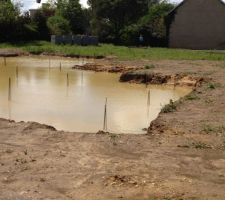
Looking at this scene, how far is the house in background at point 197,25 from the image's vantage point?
48.1m

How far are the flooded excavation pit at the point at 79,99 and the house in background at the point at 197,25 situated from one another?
22.4m

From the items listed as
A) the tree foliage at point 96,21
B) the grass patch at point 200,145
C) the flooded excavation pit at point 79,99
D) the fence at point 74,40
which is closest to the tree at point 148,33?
the tree foliage at point 96,21

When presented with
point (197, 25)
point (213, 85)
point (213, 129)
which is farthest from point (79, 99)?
point (197, 25)

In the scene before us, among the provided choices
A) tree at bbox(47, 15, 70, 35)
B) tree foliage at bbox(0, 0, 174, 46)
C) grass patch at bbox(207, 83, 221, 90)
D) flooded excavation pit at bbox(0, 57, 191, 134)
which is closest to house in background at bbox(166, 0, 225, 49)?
tree foliage at bbox(0, 0, 174, 46)

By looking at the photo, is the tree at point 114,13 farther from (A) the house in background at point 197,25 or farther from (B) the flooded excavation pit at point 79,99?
(B) the flooded excavation pit at point 79,99

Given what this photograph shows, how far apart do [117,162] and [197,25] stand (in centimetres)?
4130

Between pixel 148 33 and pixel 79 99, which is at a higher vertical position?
pixel 148 33

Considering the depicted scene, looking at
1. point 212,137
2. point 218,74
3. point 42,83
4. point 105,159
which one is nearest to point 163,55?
point 218,74

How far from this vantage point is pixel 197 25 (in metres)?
48.6

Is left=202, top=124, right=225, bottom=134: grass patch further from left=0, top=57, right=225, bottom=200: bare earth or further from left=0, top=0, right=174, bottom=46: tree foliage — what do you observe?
left=0, top=0, right=174, bottom=46: tree foliage

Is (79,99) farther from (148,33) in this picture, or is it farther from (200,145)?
(148,33)

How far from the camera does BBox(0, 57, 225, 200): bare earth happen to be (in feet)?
24.9

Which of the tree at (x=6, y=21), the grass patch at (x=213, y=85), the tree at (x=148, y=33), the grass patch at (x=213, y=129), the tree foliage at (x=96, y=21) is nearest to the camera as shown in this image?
the grass patch at (x=213, y=129)

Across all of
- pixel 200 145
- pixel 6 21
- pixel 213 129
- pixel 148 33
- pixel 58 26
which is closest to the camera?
pixel 200 145
